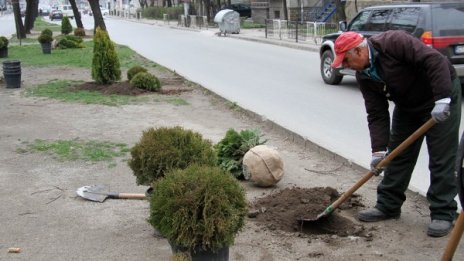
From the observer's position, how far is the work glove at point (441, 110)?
415cm

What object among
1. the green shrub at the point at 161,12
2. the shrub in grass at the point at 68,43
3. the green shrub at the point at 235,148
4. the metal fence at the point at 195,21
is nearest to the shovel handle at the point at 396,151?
the green shrub at the point at 235,148

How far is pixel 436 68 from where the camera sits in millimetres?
4285

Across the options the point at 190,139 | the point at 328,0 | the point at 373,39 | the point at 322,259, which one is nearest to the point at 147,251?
the point at 190,139

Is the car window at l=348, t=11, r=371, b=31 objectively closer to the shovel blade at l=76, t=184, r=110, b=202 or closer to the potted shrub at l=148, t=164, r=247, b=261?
the shovel blade at l=76, t=184, r=110, b=202

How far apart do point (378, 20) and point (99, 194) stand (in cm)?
820

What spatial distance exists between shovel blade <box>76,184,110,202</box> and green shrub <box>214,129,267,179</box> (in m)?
1.26

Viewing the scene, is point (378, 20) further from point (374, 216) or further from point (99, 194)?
point (99, 194)

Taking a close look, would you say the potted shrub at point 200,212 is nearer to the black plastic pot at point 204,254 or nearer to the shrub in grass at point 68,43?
the black plastic pot at point 204,254

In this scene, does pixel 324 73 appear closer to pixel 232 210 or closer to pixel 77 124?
pixel 77 124

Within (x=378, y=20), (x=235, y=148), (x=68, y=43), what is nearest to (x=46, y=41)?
(x=68, y=43)

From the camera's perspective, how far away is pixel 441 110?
13.6ft

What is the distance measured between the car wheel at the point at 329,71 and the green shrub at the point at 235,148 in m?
7.25

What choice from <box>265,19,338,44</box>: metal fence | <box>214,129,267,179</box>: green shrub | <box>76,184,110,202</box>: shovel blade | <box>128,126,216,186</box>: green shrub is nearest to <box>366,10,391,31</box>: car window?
<box>214,129,267,179</box>: green shrub

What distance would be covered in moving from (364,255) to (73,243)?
231cm
